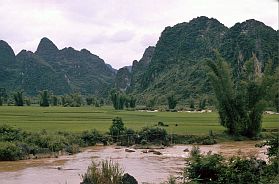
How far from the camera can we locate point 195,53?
343ft

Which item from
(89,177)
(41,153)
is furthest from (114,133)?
(89,177)

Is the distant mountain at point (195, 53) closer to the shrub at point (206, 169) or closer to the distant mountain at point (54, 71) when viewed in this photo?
the distant mountain at point (54, 71)

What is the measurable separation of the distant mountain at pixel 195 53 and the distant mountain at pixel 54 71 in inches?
721

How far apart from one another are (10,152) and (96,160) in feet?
16.2

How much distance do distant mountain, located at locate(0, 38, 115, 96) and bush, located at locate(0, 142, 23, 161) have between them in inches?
3666

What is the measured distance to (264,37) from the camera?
8725cm

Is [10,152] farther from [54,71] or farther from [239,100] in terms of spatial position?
[54,71]

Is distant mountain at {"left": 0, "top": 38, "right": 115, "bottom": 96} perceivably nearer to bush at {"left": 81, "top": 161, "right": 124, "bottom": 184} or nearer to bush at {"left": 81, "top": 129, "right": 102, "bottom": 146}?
bush at {"left": 81, "top": 129, "right": 102, "bottom": 146}

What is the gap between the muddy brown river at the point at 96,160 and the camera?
55.5 ft

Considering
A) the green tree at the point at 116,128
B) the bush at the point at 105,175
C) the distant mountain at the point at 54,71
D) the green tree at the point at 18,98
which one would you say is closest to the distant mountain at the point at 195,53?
the distant mountain at the point at 54,71

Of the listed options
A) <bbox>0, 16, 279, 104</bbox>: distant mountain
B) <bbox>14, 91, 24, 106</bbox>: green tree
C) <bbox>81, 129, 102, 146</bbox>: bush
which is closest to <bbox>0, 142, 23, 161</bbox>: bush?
<bbox>81, 129, 102, 146</bbox>: bush

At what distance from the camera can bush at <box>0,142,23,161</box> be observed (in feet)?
72.6

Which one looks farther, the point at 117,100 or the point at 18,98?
the point at 18,98

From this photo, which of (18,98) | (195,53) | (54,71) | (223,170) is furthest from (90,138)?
(54,71)
